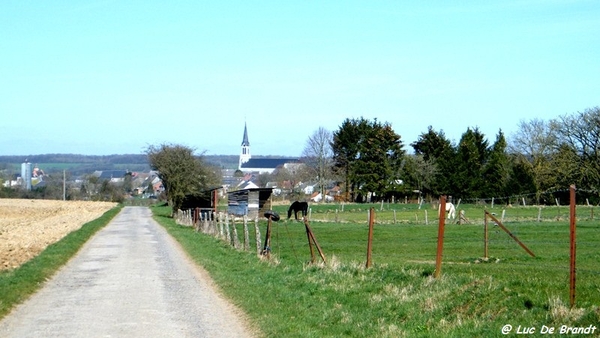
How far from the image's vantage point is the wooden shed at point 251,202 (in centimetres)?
6250

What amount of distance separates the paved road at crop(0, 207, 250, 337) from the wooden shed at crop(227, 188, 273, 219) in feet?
131

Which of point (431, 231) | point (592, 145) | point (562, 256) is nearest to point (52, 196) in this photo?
point (592, 145)

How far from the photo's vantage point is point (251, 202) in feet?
207

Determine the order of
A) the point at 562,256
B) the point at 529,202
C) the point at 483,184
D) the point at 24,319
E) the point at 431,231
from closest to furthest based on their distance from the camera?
the point at 24,319, the point at 562,256, the point at 431,231, the point at 529,202, the point at 483,184

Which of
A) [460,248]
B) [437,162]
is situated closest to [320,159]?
[437,162]

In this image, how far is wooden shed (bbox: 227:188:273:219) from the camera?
205ft

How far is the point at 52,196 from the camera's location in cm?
14512

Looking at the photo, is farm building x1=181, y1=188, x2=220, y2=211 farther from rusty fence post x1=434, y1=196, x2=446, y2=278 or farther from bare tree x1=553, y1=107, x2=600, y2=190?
rusty fence post x1=434, y1=196, x2=446, y2=278

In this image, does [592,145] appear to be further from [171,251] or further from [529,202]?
[171,251]

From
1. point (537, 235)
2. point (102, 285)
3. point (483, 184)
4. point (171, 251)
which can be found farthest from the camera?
point (483, 184)

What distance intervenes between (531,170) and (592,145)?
1026cm

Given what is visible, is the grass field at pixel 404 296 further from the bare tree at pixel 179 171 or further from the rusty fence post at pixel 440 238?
the bare tree at pixel 179 171

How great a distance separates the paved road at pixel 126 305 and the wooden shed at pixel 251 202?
4006 centimetres

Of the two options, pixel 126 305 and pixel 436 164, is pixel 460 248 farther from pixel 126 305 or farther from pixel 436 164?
pixel 436 164
